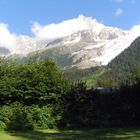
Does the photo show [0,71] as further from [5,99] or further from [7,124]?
[7,124]

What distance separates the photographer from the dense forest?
43.4 metres

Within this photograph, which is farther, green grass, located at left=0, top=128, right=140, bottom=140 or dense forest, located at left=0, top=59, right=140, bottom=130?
dense forest, located at left=0, top=59, right=140, bottom=130

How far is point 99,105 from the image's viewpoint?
44.4 meters

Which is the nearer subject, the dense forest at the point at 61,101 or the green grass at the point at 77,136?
the green grass at the point at 77,136

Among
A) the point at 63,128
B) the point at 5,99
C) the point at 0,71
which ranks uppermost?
the point at 0,71

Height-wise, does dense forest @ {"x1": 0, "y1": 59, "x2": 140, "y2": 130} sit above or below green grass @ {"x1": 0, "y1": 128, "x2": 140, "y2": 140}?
above

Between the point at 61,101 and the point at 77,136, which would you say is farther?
the point at 61,101

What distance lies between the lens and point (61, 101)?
146 ft

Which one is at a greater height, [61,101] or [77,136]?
[61,101]

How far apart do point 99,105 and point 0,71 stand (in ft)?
36.0

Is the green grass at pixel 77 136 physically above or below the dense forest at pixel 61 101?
below

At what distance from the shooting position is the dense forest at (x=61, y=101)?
1708 inches

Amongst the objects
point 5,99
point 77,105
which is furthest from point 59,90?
point 5,99

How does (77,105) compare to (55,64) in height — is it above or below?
below
